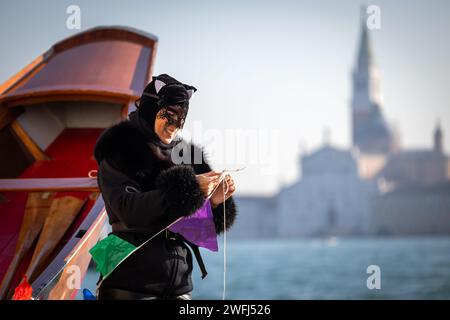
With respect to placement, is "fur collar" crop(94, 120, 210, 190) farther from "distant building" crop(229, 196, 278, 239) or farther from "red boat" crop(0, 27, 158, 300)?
"distant building" crop(229, 196, 278, 239)

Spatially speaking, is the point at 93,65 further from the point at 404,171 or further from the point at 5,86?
the point at 404,171

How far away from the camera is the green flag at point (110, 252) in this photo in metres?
1.82

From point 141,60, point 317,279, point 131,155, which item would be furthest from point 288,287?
point 131,155

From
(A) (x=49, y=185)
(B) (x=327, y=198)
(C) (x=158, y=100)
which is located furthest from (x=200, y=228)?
(B) (x=327, y=198)

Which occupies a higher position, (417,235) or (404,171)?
(404,171)

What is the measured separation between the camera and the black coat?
1.75 m

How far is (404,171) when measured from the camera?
75.9 m

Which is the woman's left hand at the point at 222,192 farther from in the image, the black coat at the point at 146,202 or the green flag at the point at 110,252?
the green flag at the point at 110,252

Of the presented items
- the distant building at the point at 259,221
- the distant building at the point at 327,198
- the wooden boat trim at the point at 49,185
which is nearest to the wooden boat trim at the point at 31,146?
the wooden boat trim at the point at 49,185

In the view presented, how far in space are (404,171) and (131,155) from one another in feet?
252

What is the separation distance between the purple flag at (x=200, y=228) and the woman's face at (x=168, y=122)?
0.21 meters

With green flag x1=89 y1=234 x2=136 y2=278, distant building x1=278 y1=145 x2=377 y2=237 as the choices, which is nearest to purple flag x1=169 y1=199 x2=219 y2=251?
green flag x1=89 y1=234 x2=136 y2=278

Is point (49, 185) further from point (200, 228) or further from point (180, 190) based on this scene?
point (180, 190)
